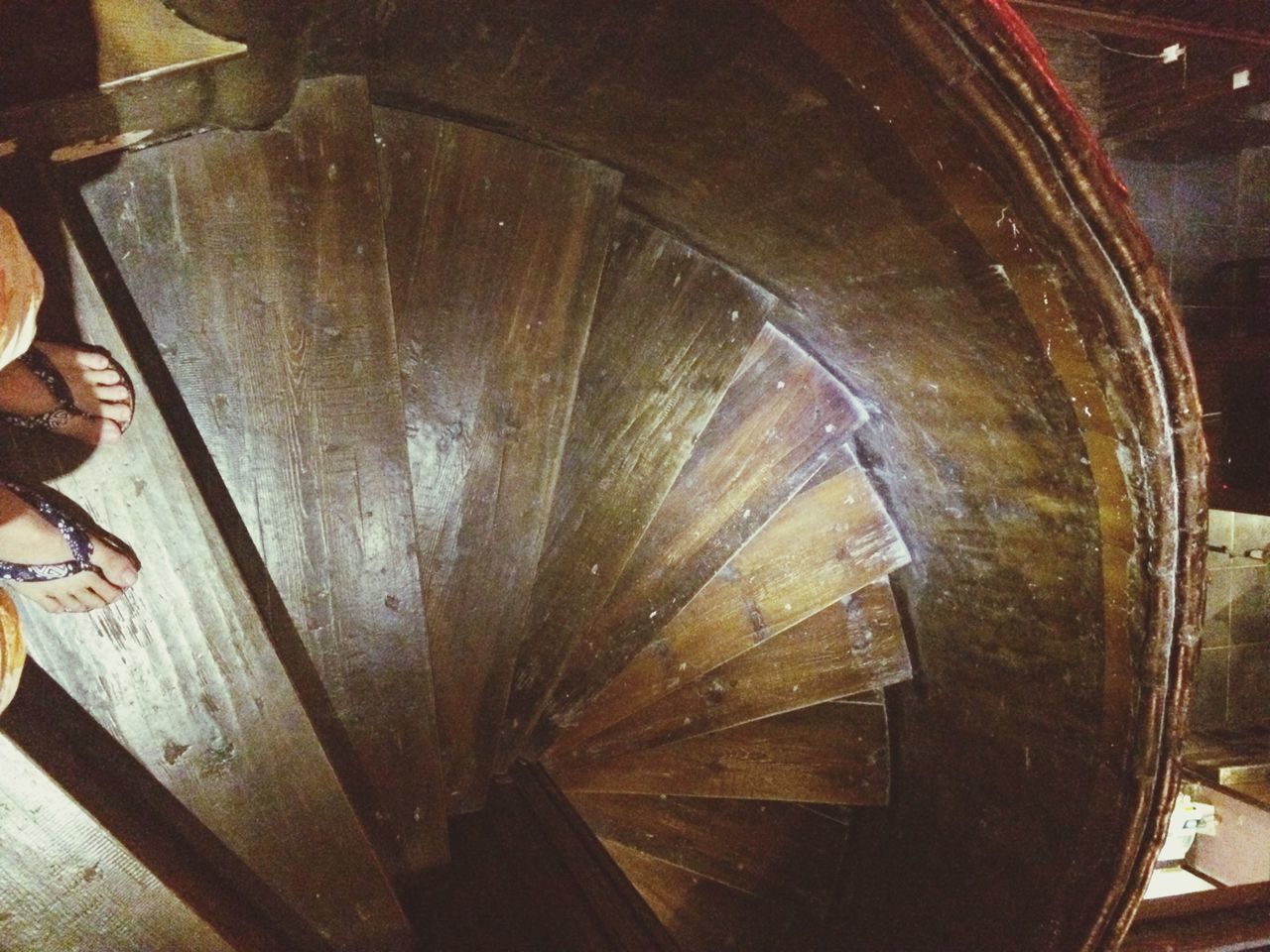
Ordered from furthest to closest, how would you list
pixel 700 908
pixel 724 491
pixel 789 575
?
pixel 700 908, pixel 789 575, pixel 724 491

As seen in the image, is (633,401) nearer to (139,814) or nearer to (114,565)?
(114,565)

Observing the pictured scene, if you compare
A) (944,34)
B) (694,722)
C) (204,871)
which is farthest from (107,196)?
(694,722)

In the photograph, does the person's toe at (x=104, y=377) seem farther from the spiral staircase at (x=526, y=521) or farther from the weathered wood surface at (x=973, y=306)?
the weathered wood surface at (x=973, y=306)

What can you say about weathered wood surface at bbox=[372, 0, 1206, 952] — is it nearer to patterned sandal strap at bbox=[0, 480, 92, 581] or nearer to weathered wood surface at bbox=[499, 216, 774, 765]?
weathered wood surface at bbox=[499, 216, 774, 765]

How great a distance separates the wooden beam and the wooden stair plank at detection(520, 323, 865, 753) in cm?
151

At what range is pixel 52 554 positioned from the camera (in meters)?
1.36

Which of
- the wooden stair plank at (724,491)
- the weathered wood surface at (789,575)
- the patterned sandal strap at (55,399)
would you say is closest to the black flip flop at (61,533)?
the patterned sandal strap at (55,399)

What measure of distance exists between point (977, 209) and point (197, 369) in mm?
1500

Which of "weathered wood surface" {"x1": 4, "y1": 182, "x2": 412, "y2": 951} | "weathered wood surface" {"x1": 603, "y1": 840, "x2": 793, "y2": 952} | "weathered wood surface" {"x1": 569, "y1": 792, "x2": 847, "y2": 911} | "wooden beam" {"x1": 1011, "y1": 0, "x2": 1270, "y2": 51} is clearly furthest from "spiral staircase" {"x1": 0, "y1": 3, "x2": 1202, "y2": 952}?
"wooden beam" {"x1": 1011, "y1": 0, "x2": 1270, "y2": 51}

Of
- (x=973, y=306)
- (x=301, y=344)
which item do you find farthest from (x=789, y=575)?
(x=301, y=344)

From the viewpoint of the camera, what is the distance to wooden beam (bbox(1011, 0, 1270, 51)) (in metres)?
2.59

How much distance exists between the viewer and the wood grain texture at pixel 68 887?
1301mm

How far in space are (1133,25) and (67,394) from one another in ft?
10.9

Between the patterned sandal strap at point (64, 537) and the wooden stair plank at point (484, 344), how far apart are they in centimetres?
68
